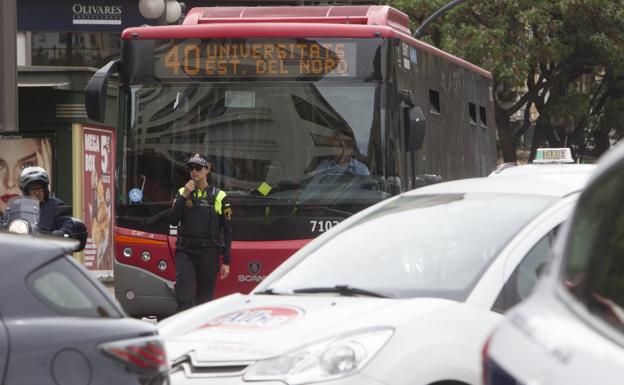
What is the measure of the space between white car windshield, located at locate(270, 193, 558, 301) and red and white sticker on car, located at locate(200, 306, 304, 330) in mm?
420

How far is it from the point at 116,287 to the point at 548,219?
7764 millimetres

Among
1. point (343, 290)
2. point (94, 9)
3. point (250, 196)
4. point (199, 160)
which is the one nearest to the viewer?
point (343, 290)

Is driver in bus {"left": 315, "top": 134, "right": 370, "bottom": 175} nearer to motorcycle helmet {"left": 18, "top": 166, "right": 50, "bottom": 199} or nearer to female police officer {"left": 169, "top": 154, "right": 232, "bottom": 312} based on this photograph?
female police officer {"left": 169, "top": 154, "right": 232, "bottom": 312}

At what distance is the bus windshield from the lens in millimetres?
13516

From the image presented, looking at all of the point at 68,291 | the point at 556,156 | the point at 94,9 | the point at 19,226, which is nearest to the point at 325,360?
the point at 68,291

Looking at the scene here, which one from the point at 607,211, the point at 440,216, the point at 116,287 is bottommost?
the point at 116,287

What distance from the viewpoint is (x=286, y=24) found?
46.3ft

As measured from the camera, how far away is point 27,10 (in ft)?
110

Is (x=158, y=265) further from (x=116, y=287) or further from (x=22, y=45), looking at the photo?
(x=22, y=45)

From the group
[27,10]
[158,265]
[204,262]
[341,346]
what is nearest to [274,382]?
[341,346]

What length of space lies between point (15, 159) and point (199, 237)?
9.20 meters

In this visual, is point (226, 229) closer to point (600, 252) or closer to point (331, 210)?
point (331, 210)

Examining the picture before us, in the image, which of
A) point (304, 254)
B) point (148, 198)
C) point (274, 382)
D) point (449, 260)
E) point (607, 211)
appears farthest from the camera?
point (148, 198)

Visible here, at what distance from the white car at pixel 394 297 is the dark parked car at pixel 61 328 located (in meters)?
0.75
